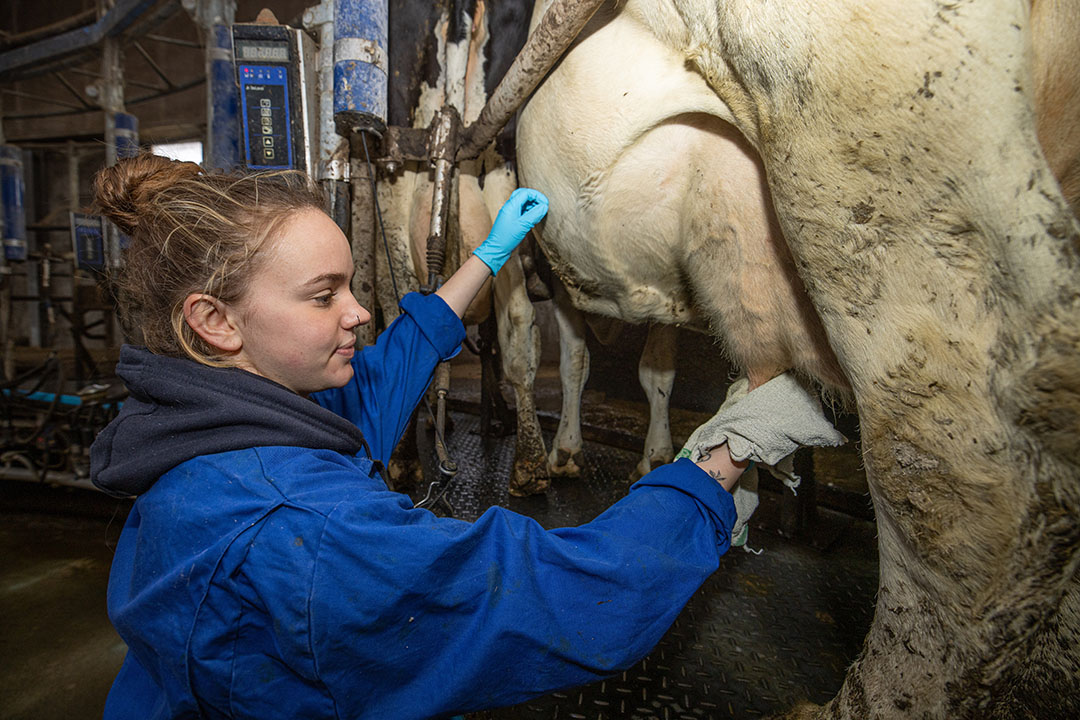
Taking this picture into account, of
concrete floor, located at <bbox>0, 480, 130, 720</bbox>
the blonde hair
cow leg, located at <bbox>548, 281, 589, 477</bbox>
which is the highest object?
the blonde hair

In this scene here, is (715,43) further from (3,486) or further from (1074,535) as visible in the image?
(3,486)

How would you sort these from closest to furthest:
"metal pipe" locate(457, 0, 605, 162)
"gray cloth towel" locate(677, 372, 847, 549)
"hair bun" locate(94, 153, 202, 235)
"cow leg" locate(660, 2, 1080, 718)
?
"cow leg" locate(660, 2, 1080, 718) < "hair bun" locate(94, 153, 202, 235) < "gray cloth towel" locate(677, 372, 847, 549) < "metal pipe" locate(457, 0, 605, 162)

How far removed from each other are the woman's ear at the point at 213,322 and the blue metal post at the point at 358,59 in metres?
1.43

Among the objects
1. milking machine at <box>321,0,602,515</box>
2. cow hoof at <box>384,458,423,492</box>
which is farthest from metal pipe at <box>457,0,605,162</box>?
cow hoof at <box>384,458,423,492</box>

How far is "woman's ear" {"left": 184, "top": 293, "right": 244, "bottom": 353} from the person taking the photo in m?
0.83

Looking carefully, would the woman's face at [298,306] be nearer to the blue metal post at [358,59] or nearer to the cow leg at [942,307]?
the cow leg at [942,307]

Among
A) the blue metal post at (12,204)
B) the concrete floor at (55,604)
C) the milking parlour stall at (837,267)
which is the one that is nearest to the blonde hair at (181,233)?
the concrete floor at (55,604)

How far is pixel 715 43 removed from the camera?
1.09 metres

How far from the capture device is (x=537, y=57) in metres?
1.46

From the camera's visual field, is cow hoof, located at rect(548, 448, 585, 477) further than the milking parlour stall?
Yes

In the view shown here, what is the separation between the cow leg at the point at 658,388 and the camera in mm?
2912

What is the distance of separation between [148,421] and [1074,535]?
130 centimetres

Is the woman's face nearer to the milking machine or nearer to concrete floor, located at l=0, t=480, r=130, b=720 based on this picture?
concrete floor, located at l=0, t=480, r=130, b=720

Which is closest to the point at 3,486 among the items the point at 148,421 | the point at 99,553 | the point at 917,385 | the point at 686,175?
the point at 99,553
